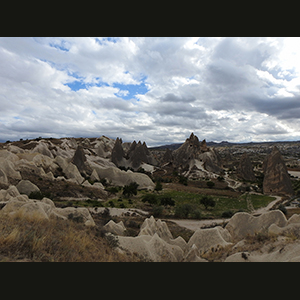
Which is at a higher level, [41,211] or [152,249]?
[41,211]

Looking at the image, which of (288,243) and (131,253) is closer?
(288,243)

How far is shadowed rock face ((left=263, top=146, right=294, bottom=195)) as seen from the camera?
116 feet

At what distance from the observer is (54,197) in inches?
1076

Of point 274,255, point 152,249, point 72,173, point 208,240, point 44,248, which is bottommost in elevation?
point 72,173

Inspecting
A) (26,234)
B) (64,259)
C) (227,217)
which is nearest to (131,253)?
(64,259)

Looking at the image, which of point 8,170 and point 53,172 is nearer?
point 8,170

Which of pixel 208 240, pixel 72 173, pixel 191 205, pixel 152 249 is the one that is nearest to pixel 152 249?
pixel 152 249

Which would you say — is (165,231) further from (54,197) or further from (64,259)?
(54,197)

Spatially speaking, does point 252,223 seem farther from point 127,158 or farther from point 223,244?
point 127,158

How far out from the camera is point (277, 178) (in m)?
Answer: 36.5

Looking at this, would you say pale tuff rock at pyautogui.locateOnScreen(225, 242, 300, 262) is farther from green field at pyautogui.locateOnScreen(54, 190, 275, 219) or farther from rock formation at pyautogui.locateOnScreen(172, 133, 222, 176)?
rock formation at pyautogui.locateOnScreen(172, 133, 222, 176)

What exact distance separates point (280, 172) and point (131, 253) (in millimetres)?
38258

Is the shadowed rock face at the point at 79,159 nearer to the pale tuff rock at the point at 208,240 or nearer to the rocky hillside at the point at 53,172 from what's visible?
the rocky hillside at the point at 53,172

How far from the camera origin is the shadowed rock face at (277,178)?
116ft
